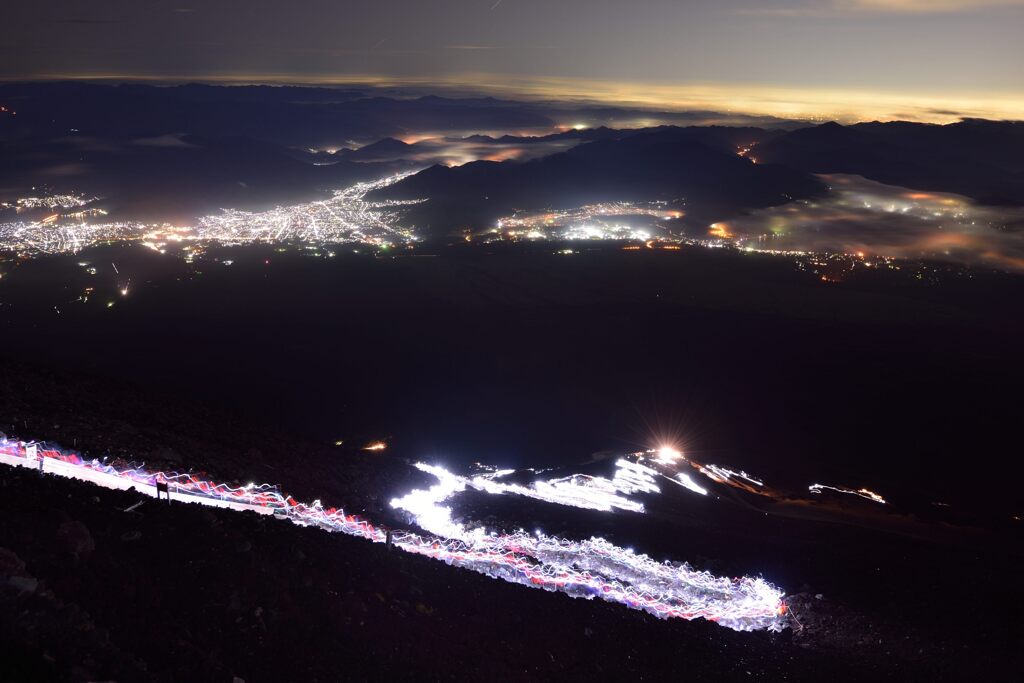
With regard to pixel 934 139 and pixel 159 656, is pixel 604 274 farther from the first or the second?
pixel 934 139

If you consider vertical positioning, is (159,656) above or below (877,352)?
above

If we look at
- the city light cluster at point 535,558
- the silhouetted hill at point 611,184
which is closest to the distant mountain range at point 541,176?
the silhouetted hill at point 611,184

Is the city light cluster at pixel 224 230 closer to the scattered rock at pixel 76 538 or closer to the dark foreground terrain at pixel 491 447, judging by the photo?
the dark foreground terrain at pixel 491 447

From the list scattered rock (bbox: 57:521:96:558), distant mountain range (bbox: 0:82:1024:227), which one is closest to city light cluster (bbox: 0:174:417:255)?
distant mountain range (bbox: 0:82:1024:227)

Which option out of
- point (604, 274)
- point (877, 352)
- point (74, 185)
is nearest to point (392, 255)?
point (604, 274)

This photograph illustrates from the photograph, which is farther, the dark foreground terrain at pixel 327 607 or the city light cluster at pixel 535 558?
the city light cluster at pixel 535 558

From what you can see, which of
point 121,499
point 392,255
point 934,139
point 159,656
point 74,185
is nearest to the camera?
point 159,656

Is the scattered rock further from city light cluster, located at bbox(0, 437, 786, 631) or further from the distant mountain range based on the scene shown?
the distant mountain range
